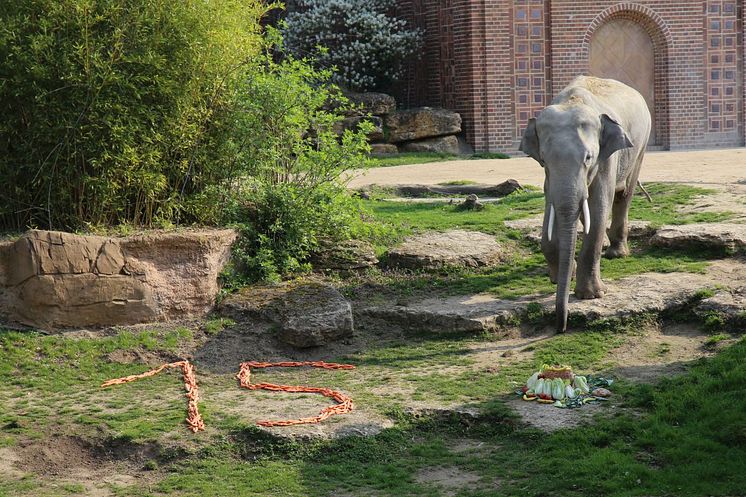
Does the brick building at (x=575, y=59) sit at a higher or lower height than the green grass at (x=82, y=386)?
higher

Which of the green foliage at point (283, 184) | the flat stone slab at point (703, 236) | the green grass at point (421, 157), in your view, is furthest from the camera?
the green grass at point (421, 157)

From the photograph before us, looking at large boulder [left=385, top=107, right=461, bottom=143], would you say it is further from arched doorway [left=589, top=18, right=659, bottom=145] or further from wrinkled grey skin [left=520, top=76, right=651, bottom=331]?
wrinkled grey skin [left=520, top=76, right=651, bottom=331]

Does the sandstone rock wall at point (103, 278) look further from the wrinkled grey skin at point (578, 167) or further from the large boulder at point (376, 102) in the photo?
the large boulder at point (376, 102)

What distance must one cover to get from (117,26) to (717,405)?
5.66 m

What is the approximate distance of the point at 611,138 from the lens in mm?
9492

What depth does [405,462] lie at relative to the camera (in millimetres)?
6965

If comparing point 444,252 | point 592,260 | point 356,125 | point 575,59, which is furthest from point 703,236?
point 575,59

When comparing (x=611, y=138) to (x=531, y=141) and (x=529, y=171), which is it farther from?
(x=529, y=171)

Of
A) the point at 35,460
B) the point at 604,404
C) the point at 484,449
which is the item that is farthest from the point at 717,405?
the point at 35,460

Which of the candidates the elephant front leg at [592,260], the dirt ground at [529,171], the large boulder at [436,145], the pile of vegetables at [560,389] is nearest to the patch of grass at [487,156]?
the large boulder at [436,145]

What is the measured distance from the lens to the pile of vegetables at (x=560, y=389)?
24.9 feet

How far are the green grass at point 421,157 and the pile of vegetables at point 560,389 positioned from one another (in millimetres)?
12263

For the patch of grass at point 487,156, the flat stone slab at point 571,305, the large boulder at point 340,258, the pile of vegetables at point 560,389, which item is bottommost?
the pile of vegetables at point 560,389

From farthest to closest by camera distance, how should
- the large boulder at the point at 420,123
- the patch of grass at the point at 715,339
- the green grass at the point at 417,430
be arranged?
the large boulder at the point at 420,123, the patch of grass at the point at 715,339, the green grass at the point at 417,430
